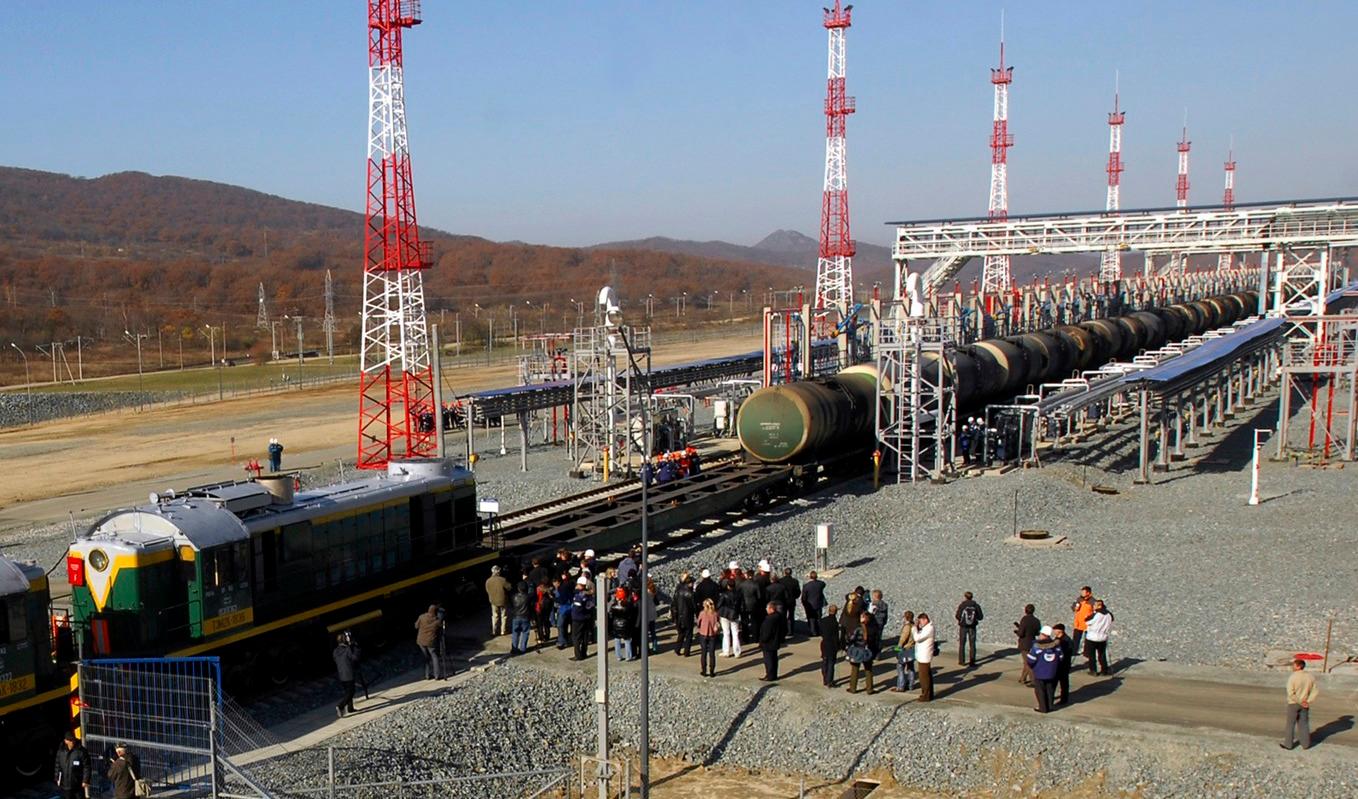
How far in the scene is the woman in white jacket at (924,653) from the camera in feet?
45.4

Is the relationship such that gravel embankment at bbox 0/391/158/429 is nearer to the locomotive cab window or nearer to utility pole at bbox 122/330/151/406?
utility pole at bbox 122/330/151/406

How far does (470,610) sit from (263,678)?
4426 mm

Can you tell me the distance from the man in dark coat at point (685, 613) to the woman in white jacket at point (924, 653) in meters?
3.36

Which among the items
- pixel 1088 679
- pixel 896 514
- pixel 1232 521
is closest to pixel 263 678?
pixel 1088 679

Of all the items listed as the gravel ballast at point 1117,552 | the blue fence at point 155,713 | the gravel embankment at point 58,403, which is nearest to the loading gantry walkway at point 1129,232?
the gravel ballast at point 1117,552

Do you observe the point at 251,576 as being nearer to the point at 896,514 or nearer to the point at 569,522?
the point at 569,522

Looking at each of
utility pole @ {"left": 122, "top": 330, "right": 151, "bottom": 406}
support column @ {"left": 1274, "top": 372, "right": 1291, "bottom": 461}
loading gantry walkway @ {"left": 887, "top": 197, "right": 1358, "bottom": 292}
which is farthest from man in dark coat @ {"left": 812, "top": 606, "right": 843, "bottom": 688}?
utility pole @ {"left": 122, "top": 330, "right": 151, "bottom": 406}

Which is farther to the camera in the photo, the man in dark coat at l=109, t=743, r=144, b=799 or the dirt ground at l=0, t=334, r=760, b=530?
the dirt ground at l=0, t=334, r=760, b=530

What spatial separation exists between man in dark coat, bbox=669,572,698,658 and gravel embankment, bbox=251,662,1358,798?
1004 mm

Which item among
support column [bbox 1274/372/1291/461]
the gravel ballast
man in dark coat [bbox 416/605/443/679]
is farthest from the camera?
support column [bbox 1274/372/1291/461]

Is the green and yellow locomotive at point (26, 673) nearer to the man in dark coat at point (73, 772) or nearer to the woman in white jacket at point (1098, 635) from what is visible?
Answer: the man in dark coat at point (73, 772)

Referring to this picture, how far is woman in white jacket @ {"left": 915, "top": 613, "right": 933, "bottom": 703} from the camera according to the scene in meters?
13.8

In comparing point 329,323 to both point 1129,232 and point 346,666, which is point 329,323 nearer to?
point 1129,232

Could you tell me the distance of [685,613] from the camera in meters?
15.9
